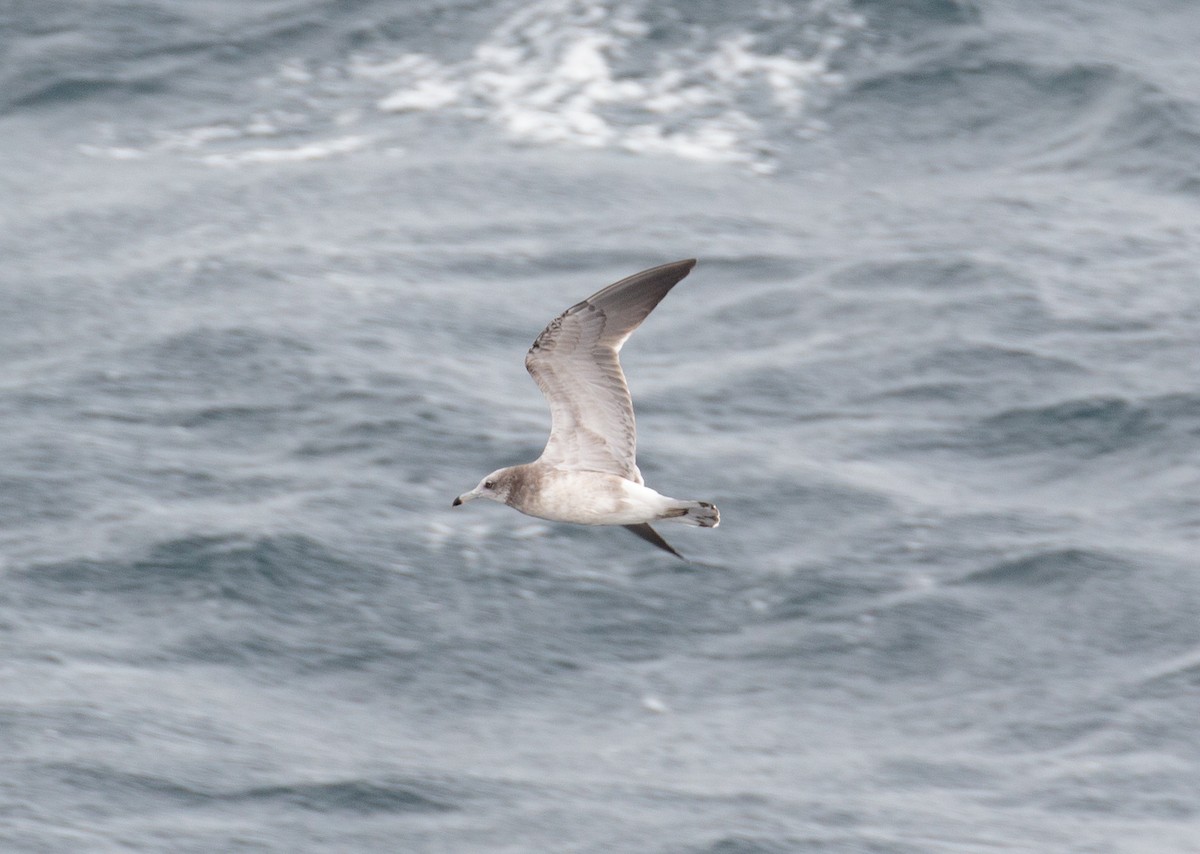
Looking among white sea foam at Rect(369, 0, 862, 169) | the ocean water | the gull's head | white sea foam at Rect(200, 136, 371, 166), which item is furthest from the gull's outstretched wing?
white sea foam at Rect(200, 136, 371, 166)

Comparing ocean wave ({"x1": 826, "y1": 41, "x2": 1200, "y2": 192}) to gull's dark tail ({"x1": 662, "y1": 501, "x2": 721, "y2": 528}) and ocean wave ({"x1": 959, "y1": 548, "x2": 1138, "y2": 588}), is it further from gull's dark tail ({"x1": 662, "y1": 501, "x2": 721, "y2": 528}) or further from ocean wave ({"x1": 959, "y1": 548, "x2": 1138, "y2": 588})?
gull's dark tail ({"x1": 662, "y1": 501, "x2": 721, "y2": 528})

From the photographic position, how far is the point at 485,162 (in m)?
34.3

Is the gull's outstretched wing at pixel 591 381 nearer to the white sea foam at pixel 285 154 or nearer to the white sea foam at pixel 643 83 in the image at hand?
the white sea foam at pixel 643 83

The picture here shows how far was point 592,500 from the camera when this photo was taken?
13461mm

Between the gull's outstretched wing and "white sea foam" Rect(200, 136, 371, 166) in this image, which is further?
"white sea foam" Rect(200, 136, 371, 166)

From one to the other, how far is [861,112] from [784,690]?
14526 millimetres

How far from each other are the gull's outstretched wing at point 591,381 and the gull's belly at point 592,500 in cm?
14

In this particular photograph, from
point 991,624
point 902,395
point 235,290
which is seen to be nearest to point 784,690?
point 991,624

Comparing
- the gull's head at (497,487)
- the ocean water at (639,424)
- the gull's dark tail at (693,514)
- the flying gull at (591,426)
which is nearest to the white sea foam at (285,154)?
the ocean water at (639,424)

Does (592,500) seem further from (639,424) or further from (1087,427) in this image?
(1087,427)

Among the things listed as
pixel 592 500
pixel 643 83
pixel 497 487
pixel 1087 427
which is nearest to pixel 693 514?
pixel 592 500

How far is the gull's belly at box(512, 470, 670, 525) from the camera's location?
13375mm

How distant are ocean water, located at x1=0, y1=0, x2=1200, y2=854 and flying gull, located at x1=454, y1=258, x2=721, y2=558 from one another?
8271mm

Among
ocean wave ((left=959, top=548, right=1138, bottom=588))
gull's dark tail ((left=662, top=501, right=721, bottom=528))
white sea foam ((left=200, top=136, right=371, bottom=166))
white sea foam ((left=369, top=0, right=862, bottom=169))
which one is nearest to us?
gull's dark tail ((left=662, top=501, right=721, bottom=528))
